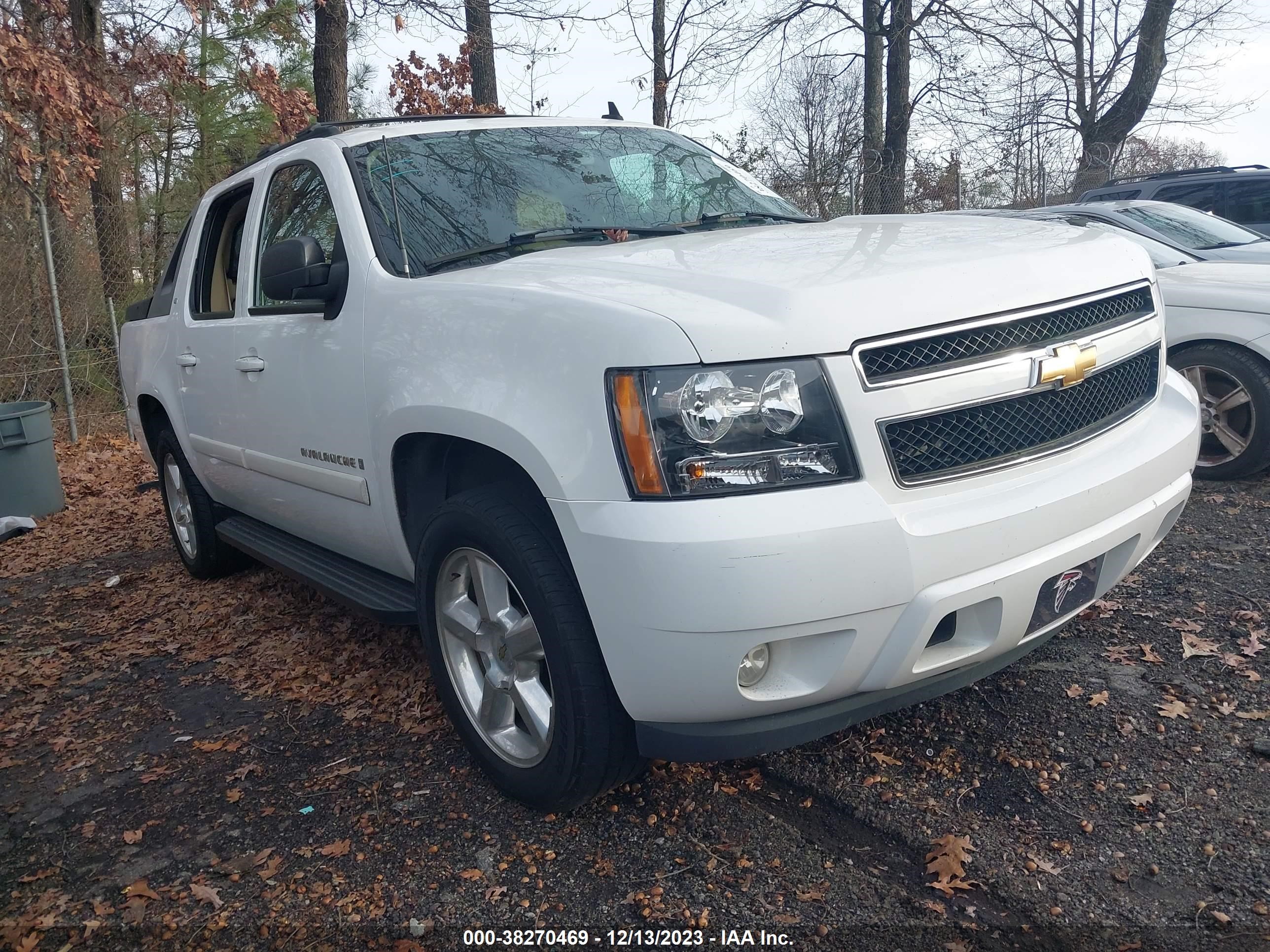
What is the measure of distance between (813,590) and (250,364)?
103 inches

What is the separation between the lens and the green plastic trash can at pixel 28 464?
24.1ft

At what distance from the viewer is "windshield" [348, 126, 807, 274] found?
3.33 meters

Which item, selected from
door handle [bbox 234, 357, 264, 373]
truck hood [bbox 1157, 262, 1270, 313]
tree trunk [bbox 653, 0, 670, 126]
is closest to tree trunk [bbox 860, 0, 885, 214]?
tree trunk [bbox 653, 0, 670, 126]

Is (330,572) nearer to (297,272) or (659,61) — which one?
(297,272)

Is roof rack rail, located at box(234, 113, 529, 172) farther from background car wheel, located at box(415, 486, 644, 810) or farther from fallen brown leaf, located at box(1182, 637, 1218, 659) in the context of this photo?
fallen brown leaf, located at box(1182, 637, 1218, 659)

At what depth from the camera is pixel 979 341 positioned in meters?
2.42

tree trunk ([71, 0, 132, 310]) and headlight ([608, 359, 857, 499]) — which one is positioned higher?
tree trunk ([71, 0, 132, 310])

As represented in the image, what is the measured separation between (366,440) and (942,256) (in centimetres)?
177

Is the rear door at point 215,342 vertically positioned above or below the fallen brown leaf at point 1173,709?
above

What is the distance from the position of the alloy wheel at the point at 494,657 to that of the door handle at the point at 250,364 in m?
1.41

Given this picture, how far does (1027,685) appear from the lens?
3.33 m

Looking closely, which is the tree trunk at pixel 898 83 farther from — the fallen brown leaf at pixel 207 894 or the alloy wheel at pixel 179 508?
the fallen brown leaf at pixel 207 894

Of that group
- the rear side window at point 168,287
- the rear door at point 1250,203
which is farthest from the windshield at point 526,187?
the rear door at point 1250,203

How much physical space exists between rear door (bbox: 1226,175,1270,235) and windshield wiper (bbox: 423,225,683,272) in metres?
9.27
